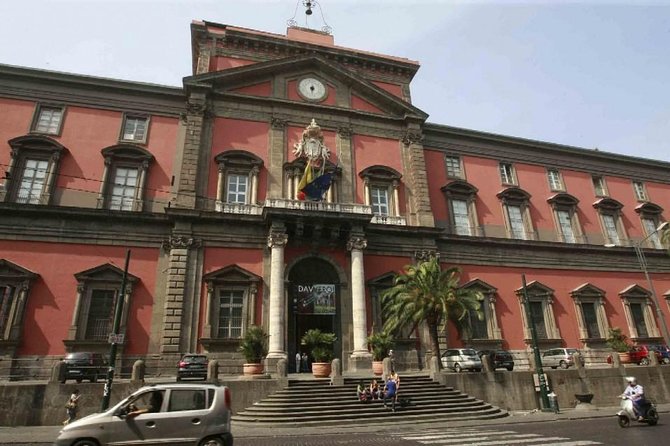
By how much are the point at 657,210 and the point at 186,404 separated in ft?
128

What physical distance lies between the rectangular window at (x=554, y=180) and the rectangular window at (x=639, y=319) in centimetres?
975

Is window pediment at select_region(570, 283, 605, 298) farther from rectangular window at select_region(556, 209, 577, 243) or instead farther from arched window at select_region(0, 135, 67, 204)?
arched window at select_region(0, 135, 67, 204)

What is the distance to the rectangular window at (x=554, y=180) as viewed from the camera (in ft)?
103

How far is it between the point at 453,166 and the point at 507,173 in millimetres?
4689

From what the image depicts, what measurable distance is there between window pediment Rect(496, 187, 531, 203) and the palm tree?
1095 cm

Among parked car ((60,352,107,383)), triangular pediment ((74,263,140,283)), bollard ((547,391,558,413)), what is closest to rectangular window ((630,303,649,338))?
bollard ((547,391,558,413))

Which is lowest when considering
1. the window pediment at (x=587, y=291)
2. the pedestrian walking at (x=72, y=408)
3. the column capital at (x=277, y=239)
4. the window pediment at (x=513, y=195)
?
the pedestrian walking at (x=72, y=408)

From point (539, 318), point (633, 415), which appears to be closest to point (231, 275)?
point (633, 415)

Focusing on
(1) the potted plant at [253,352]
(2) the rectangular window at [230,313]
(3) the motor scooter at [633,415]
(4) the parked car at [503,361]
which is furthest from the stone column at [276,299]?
(3) the motor scooter at [633,415]

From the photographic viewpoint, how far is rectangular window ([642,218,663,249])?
32.2 meters

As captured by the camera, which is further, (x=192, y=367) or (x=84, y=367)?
(x=192, y=367)

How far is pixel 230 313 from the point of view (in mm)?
21219

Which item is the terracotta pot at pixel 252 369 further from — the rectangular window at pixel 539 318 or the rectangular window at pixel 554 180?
the rectangular window at pixel 554 180

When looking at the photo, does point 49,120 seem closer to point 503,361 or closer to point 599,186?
point 503,361
